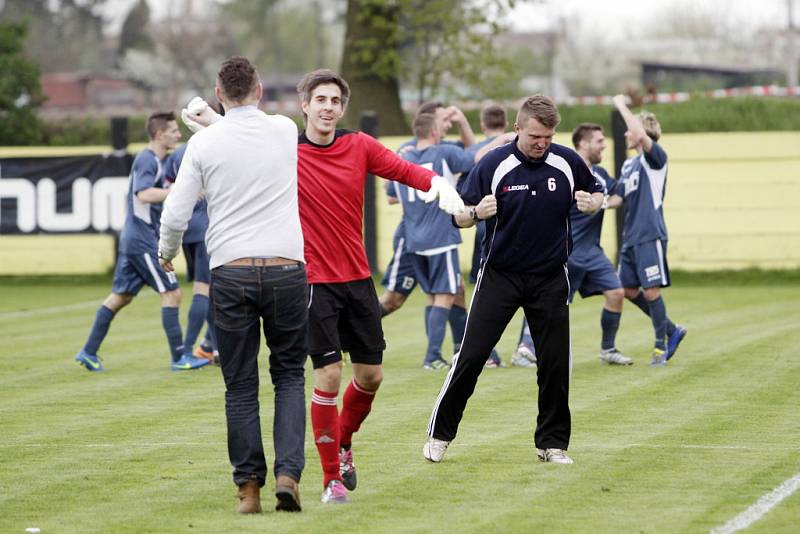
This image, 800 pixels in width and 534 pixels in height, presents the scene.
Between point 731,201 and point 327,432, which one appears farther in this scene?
point 731,201

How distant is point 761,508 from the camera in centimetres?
696

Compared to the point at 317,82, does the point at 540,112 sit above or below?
below

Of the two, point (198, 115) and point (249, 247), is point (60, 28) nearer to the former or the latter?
point (198, 115)

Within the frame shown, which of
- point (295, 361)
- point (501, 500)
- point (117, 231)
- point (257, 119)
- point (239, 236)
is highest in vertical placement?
point (257, 119)

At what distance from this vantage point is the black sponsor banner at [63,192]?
2286 centimetres

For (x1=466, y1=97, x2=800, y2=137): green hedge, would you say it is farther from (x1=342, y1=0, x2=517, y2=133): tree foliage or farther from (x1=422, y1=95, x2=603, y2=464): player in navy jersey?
(x1=422, y1=95, x2=603, y2=464): player in navy jersey

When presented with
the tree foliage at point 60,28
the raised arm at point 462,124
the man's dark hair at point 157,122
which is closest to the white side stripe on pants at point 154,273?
the man's dark hair at point 157,122

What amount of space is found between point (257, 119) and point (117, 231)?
16.4 m

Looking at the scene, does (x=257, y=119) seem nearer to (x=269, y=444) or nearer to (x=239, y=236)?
(x=239, y=236)

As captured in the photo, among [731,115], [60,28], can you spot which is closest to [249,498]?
[731,115]

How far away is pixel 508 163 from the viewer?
320 inches

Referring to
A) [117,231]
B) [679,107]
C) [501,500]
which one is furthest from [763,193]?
[501,500]

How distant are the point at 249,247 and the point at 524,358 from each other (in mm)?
6345

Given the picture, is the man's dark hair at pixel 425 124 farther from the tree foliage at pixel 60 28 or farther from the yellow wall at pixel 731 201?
the tree foliage at pixel 60 28
